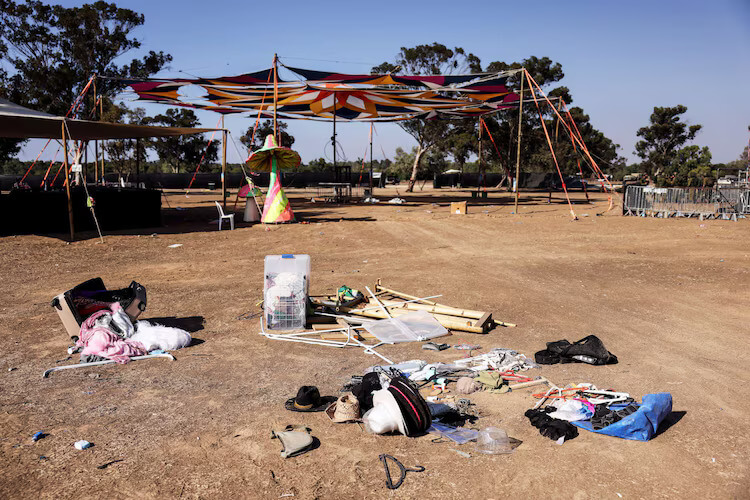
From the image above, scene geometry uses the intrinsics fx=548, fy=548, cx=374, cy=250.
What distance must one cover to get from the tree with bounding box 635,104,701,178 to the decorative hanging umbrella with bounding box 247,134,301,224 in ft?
122

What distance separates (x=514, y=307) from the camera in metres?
7.45

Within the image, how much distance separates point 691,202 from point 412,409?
1770 centimetres

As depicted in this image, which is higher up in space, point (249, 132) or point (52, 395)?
point (249, 132)

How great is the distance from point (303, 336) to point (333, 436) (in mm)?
2370

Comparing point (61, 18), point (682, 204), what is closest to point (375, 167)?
point (61, 18)

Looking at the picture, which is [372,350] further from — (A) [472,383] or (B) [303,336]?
(A) [472,383]

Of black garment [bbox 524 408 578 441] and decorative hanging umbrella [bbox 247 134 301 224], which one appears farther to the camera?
decorative hanging umbrella [bbox 247 134 301 224]

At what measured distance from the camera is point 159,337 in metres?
5.73

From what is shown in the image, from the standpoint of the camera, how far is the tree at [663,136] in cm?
4425

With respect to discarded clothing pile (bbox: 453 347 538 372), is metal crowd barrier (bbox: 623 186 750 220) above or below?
above

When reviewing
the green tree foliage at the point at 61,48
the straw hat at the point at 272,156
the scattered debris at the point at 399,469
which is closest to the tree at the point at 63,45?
the green tree foliage at the point at 61,48

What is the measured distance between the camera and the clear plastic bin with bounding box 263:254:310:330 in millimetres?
6297

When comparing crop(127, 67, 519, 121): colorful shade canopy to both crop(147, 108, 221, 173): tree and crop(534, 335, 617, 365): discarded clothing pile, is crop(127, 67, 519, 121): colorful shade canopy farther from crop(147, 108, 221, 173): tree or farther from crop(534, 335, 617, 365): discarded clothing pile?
crop(147, 108, 221, 173): tree

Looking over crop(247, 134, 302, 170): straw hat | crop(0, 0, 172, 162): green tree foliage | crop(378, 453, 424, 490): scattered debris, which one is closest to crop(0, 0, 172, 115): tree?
crop(0, 0, 172, 162): green tree foliage
